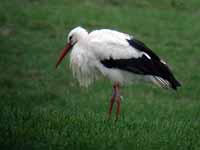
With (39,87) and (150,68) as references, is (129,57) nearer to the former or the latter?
(150,68)

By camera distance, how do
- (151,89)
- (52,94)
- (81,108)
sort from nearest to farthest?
(81,108) < (52,94) < (151,89)

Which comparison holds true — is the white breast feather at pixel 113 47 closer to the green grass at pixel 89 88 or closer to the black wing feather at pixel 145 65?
the black wing feather at pixel 145 65

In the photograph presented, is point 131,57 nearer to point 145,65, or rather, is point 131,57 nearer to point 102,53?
point 145,65

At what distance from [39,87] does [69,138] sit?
5745 mm

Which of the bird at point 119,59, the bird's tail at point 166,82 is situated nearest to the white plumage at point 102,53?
the bird at point 119,59

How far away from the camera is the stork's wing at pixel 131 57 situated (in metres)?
9.35

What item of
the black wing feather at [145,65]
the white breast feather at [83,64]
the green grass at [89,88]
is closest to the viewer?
the green grass at [89,88]

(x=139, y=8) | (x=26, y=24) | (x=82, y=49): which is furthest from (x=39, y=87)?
(x=139, y=8)

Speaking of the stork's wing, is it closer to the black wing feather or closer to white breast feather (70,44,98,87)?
the black wing feather

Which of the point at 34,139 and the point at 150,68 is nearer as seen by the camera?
the point at 34,139

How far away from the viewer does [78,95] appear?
41.5 feet

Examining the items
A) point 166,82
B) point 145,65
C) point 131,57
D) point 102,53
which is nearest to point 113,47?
point 102,53

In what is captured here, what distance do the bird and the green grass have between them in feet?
1.94

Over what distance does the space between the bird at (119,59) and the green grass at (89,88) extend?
593 millimetres
